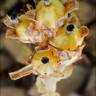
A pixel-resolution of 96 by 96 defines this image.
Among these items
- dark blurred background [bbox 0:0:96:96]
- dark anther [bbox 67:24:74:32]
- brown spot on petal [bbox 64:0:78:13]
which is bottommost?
dark blurred background [bbox 0:0:96:96]

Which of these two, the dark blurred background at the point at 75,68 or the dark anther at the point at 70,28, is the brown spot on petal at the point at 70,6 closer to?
the dark anther at the point at 70,28

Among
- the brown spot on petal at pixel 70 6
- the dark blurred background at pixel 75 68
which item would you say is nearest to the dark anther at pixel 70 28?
the brown spot on petal at pixel 70 6

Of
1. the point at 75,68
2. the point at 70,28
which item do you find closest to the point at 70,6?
the point at 70,28

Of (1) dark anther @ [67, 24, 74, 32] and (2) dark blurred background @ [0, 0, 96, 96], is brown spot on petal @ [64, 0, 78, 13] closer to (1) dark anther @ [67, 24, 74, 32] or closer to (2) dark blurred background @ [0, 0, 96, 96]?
(1) dark anther @ [67, 24, 74, 32]

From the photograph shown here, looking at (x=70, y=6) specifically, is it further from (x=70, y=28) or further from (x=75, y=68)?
(x=75, y=68)

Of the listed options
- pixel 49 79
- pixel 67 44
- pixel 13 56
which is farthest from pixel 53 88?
pixel 13 56

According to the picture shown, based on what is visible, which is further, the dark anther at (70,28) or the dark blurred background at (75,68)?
the dark blurred background at (75,68)

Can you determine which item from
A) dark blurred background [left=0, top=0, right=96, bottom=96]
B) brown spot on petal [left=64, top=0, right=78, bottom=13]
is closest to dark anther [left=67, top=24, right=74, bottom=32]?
brown spot on petal [left=64, top=0, right=78, bottom=13]

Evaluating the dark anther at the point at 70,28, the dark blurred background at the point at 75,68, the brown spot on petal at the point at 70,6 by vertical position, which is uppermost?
the brown spot on petal at the point at 70,6

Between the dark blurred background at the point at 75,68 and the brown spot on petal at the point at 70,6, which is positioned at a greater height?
the brown spot on petal at the point at 70,6
